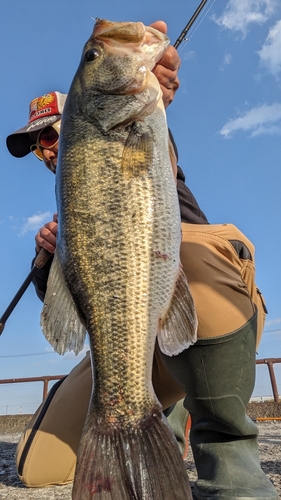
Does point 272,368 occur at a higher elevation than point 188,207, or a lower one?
lower

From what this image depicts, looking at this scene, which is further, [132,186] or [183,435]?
[183,435]

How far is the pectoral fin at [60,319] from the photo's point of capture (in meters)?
2.19

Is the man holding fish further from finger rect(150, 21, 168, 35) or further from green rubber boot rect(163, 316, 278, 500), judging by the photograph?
finger rect(150, 21, 168, 35)

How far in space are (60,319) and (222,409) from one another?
3.11ft

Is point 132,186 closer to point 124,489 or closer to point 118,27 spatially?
point 118,27

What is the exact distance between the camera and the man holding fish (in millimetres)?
1869

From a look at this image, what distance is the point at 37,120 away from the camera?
4.59 metres

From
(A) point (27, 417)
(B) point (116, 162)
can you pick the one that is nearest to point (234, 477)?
(B) point (116, 162)

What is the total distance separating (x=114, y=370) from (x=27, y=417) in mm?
8880

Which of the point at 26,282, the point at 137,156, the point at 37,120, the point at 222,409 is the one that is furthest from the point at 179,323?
the point at 37,120

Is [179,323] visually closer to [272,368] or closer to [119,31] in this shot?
[119,31]

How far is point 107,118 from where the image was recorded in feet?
7.93

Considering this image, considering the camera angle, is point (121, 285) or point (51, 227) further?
point (51, 227)

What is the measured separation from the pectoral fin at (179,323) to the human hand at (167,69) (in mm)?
1617
